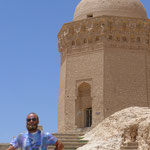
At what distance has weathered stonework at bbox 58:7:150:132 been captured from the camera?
16688 millimetres

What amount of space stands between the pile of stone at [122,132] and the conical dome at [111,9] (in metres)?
8.49

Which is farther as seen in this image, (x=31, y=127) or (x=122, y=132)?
(x=122, y=132)

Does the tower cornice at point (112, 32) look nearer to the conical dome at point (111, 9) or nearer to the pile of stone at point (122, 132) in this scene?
the conical dome at point (111, 9)

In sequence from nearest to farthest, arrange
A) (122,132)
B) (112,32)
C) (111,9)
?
1. (122,132)
2. (112,32)
3. (111,9)

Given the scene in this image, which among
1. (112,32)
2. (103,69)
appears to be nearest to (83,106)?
(103,69)

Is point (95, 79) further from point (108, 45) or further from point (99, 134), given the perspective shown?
point (99, 134)

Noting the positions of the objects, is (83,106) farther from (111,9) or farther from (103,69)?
(111,9)

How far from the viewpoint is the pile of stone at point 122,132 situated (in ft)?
28.8

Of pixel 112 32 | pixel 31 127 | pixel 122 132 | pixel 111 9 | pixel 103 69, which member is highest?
pixel 111 9

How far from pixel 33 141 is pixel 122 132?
675 centimetres

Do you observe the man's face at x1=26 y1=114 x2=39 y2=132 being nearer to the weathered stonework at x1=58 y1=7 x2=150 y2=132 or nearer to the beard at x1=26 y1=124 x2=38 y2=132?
the beard at x1=26 y1=124 x2=38 y2=132

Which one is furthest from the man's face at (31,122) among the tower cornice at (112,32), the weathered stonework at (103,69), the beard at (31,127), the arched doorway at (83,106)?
the tower cornice at (112,32)

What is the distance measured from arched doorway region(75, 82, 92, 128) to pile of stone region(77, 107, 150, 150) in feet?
20.0

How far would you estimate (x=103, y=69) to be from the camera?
16.9 m
